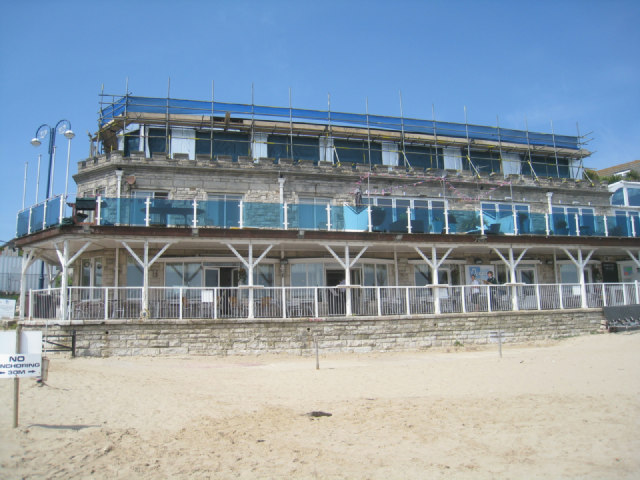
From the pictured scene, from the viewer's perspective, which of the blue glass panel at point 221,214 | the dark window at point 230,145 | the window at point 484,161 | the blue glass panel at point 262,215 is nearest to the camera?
the blue glass panel at point 221,214

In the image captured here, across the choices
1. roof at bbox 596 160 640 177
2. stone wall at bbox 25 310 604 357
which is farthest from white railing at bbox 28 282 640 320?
roof at bbox 596 160 640 177

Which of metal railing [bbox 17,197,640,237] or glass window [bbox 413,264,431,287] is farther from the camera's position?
glass window [bbox 413,264,431,287]

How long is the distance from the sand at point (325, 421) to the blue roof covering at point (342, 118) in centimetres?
1230

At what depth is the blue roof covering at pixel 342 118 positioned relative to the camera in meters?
21.6

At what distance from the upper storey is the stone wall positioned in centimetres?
789

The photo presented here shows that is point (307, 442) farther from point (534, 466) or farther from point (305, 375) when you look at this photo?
point (305, 375)

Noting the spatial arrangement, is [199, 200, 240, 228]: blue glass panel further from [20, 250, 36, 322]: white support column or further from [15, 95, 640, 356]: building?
[20, 250, 36, 322]: white support column

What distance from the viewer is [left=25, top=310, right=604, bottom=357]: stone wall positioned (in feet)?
49.4

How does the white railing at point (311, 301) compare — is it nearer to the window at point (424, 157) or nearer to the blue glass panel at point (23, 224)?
the blue glass panel at point (23, 224)

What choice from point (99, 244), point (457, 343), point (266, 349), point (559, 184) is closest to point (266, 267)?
point (266, 349)

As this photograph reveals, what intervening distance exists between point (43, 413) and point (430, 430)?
258 inches

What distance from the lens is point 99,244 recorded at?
17859 mm

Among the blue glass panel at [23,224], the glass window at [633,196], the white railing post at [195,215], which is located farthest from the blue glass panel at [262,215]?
the glass window at [633,196]

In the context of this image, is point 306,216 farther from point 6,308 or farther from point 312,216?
point 6,308
